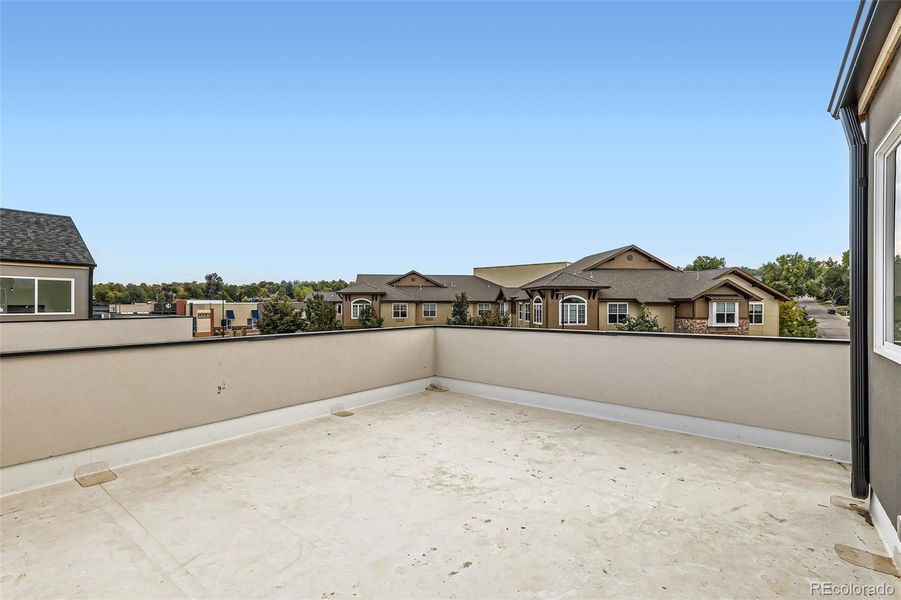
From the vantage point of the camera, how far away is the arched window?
24.7 m

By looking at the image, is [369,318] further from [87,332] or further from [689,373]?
[689,373]

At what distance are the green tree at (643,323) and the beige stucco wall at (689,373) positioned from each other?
43.5 feet

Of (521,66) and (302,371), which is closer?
(302,371)

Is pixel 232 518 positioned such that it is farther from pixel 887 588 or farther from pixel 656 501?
pixel 887 588

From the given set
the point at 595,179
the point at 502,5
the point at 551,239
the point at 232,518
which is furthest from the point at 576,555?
the point at 551,239

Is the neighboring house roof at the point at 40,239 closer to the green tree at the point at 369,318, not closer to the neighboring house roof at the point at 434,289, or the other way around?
the neighboring house roof at the point at 434,289

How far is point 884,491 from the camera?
2279 millimetres

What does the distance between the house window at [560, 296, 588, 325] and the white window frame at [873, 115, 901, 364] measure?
15.6 meters

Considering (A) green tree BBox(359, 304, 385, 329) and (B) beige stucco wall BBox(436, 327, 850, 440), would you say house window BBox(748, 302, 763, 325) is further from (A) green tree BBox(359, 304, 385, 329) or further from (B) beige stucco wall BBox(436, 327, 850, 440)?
(A) green tree BBox(359, 304, 385, 329)

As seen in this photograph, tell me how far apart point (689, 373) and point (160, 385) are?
5455 millimetres

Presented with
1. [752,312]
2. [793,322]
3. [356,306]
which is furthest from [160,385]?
[793,322]

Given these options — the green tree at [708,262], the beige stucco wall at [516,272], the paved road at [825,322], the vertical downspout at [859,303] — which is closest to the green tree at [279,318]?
the beige stucco wall at [516,272]

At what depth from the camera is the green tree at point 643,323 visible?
17.0 meters

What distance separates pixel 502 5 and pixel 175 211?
19552mm
